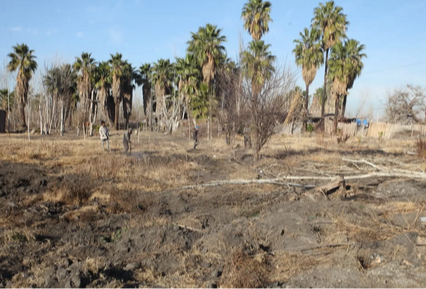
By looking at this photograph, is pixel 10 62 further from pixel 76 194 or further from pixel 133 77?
pixel 76 194


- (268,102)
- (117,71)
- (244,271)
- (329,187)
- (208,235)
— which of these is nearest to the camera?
(244,271)

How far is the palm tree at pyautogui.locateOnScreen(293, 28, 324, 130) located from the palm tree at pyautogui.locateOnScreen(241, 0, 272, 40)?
491cm

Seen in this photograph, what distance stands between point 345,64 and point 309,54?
378 centimetres

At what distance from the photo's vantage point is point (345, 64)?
33.0 m

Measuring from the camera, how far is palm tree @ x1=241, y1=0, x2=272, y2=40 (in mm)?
32625

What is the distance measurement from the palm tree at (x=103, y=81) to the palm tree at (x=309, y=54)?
67.1 ft

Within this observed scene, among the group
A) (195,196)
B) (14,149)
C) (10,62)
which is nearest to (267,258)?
(195,196)

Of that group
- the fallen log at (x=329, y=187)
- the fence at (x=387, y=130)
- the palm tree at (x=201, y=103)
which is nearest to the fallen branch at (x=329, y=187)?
the fallen log at (x=329, y=187)

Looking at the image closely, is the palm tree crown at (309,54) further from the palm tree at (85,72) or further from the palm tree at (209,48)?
the palm tree at (85,72)

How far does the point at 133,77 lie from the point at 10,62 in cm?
1339

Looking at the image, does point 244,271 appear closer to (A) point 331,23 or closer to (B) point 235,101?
(B) point 235,101

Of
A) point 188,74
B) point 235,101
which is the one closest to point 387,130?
point 188,74

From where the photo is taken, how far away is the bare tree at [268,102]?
13766mm

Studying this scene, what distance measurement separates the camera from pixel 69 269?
445cm
